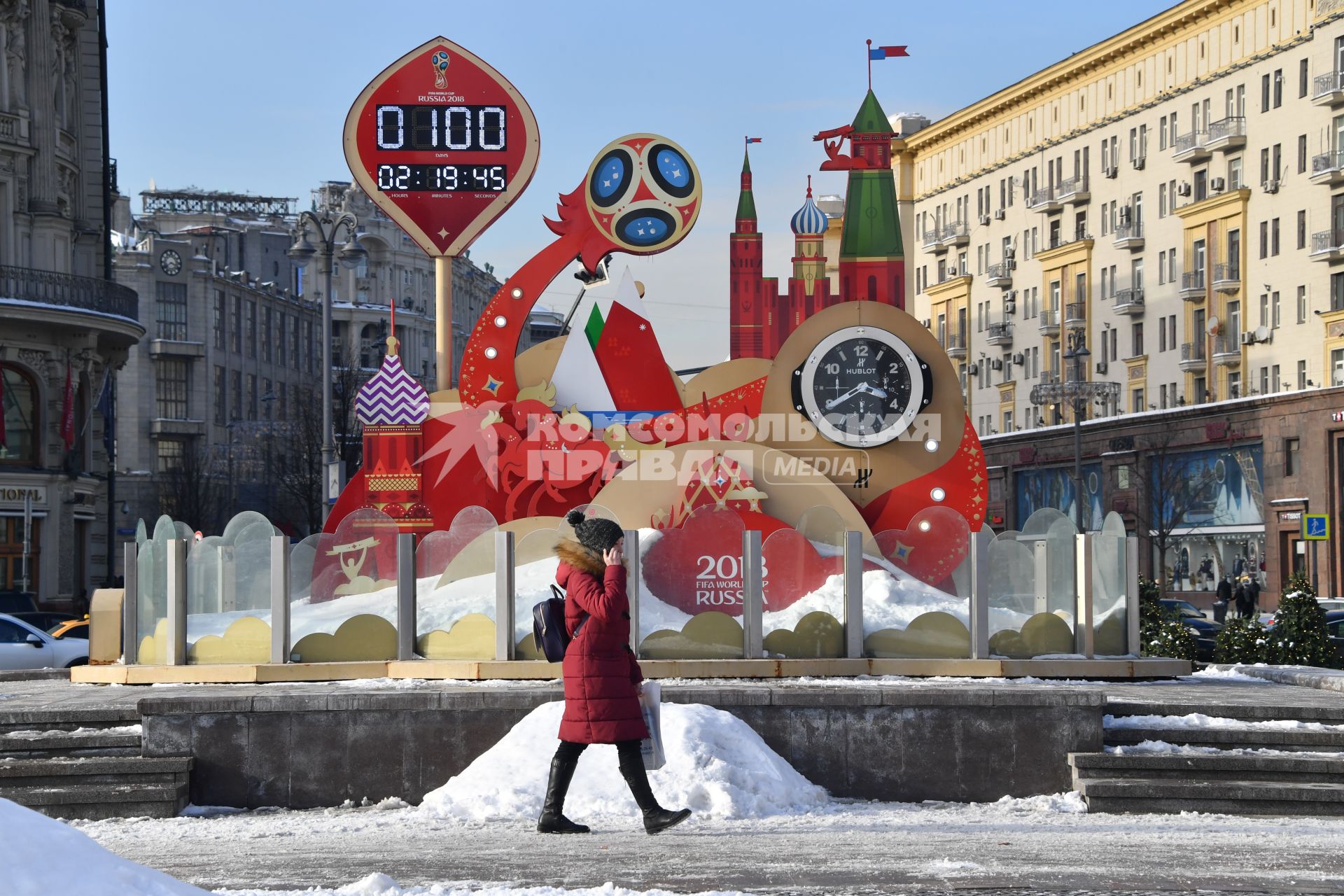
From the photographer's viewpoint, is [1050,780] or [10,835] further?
[1050,780]

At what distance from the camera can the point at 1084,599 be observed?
17.2 metres

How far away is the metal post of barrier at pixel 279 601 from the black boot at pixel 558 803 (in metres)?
6.07

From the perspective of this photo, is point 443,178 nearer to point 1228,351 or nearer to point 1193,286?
point 1228,351

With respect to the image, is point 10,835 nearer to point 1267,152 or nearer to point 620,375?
point 620,375

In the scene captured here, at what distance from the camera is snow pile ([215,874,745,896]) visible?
911 cm

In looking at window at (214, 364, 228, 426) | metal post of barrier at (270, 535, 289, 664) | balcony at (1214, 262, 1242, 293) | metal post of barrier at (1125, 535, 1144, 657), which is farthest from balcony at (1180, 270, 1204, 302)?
window at (214, 364, 228, 426)

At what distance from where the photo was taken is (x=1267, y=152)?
58.6 meters

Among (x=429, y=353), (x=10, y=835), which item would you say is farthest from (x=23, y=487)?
(x=429, y=353)

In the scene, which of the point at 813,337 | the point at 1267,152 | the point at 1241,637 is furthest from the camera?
the point at 1267,152

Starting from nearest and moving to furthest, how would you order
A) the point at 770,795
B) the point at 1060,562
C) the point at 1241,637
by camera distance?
the point at 770,795
the point at 1060,562
the point at 1241,637

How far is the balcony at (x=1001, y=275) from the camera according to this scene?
251 ft

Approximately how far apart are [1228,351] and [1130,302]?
22.5ft

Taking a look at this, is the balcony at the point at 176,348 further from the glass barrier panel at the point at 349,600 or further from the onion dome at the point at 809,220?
the glass barrier panel at the point at 349,600

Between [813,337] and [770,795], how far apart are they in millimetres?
11664
